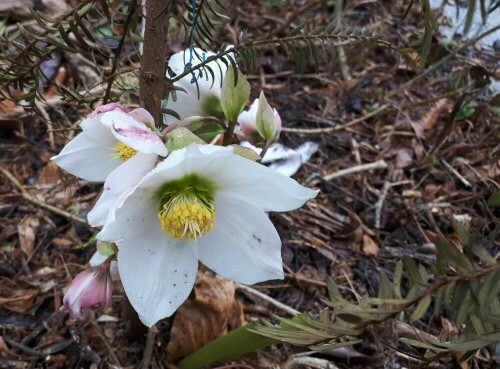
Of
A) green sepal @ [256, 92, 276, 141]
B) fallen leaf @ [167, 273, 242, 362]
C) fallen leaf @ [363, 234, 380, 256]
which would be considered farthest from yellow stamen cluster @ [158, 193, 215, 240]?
fallen leaf @ [363, 234, 380, 256]

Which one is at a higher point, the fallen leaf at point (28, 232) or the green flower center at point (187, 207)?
the green flower center at point (187, 207)

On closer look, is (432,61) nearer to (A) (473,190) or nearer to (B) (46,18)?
(A) (473,190)

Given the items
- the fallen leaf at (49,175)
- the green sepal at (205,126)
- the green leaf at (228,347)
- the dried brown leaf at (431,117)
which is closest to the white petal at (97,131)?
the green sepal at (205,126)

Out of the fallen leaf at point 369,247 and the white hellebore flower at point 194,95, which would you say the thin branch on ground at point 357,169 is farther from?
the white hellebore flower at point 194,95

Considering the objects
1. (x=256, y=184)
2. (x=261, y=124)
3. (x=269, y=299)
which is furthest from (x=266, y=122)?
(x=269, y=299)

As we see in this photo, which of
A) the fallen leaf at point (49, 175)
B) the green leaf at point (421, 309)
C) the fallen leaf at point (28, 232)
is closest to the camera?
the green leaf at point (421, 309)

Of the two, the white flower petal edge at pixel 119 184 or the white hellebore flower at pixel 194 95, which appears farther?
the white hellebore flower at pixel 194 95

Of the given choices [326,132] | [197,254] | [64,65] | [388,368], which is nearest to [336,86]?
[326,132]
